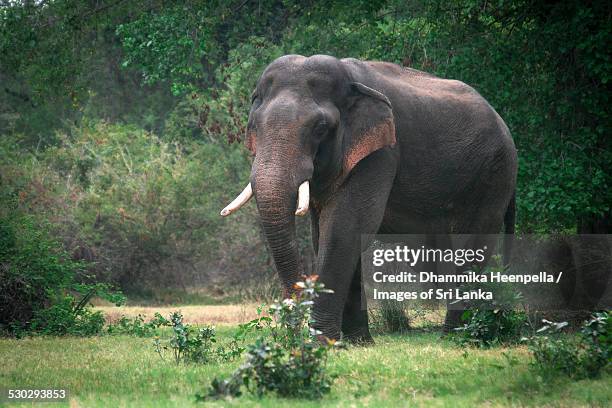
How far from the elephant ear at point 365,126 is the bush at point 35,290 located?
5.28 m

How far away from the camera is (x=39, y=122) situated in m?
40.2

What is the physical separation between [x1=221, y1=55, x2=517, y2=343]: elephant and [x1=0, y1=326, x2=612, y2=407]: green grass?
1225 mm

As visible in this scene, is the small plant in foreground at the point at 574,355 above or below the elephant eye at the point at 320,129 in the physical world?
below

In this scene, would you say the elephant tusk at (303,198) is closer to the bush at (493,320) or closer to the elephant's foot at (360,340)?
the bush at (493,320)

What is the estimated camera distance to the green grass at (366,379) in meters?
8.40

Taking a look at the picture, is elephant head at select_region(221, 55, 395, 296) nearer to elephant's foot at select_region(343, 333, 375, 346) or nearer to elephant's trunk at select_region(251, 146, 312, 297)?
elephant's trunk at select_region(251, 146, 312, 297)

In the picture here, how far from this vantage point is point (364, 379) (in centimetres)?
928

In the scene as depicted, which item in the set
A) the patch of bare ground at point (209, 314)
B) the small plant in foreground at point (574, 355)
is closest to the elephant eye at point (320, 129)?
the small plant in foreground at point (574, 355)

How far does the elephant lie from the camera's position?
11250 mm

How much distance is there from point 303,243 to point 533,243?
8315mm

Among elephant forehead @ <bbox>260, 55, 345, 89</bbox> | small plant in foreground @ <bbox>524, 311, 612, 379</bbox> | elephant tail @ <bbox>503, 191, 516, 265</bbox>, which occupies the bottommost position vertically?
small plant in foreground @ <bbox>524, 311, 612, 379</bbox>

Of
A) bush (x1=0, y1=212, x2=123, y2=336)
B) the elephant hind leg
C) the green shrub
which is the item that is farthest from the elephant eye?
bush (x1=0, y1=212, x2=123, y2=336)

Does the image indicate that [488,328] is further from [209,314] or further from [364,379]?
[209,314]

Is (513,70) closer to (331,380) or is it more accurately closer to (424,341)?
(424,341)
